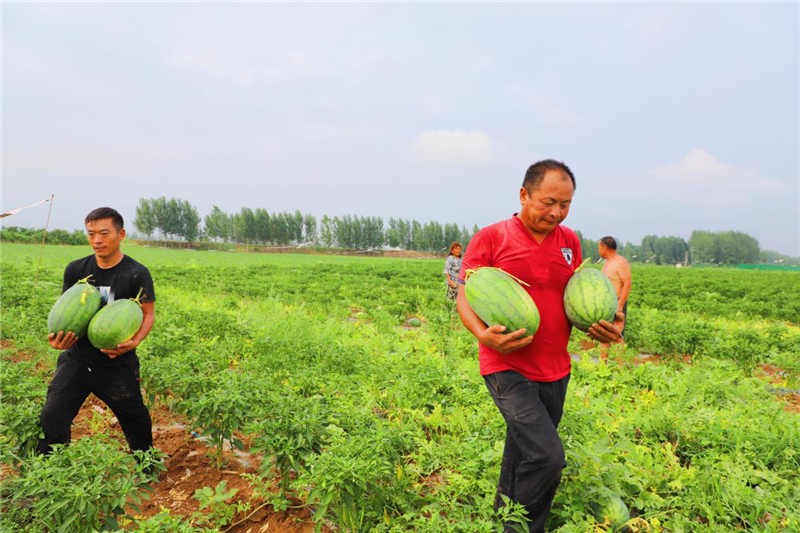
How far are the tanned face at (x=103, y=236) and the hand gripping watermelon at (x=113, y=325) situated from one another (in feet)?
1.43

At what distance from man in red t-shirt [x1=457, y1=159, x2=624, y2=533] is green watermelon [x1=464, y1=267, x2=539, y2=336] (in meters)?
0.05

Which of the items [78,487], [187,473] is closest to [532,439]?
[78,487]

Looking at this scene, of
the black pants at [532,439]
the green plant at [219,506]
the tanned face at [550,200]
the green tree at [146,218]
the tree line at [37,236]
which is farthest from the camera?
the green tree at [146,218]

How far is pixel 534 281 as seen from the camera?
2.50 meters

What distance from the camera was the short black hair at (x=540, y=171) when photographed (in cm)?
238

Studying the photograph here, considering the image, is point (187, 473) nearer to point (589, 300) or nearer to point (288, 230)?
point (589, 300)

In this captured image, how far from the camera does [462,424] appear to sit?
3.82 meters

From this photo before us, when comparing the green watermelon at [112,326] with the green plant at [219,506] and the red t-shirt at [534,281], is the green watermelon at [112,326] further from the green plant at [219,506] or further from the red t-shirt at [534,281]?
the red t-shirt at [534,281]

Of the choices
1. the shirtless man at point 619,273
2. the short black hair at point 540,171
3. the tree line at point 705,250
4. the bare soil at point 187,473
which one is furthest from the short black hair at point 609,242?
the tree line at point 705,250

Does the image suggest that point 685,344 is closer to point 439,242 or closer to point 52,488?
point 52,488

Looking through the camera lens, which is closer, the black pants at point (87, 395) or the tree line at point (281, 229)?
the black pants at point (87, 395)

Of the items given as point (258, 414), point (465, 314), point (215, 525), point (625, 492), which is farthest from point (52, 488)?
point (625, 492)

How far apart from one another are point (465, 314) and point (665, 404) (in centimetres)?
358

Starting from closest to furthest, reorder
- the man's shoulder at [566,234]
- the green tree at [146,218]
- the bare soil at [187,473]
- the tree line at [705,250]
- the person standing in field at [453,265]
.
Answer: the man's shoulder at [566,234] → the bare soil at [187,473] → the person standing in field at [453,265] → the green tree at [146,218] → the tree line at [705,250]
